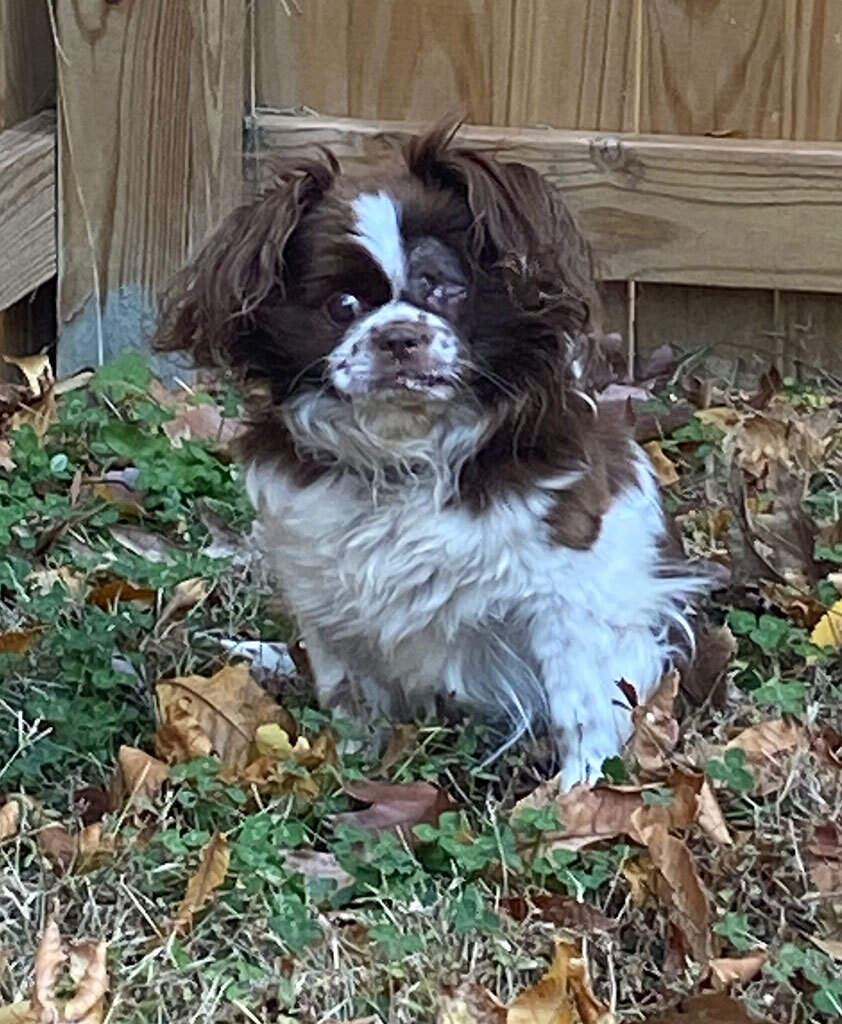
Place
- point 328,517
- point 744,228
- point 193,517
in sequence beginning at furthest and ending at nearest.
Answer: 1. point 744,228
2. point 193,517
3. point 328,517

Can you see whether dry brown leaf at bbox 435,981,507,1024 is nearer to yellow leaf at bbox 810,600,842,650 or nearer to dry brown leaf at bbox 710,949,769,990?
dry brown leaf at bbox 710,949,769,990

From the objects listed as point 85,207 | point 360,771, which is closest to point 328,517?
point 360,771

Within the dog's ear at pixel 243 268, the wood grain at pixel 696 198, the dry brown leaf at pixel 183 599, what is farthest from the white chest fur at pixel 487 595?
the wood grain at pixel 696 198

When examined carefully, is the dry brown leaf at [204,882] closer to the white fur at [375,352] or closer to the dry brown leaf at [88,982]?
the dry brown leaf at [88,982]

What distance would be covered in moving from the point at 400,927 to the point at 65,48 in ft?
8.76

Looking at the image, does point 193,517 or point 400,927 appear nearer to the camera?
point 400,927

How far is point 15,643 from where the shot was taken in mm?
3561

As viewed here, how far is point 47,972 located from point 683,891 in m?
0.83

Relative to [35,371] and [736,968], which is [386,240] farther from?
[35,371]

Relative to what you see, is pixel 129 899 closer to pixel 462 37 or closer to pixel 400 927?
pixel 400 927

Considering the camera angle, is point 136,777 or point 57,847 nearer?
point 57,847

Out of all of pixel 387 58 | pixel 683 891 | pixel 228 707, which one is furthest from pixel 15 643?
pixel 387 58

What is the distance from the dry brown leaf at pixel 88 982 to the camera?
2.50 metres

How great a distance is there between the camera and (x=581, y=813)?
2.88 meters
